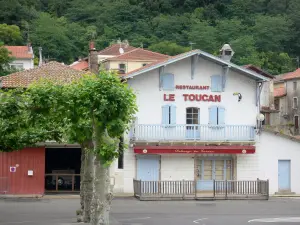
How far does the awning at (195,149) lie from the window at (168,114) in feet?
6.14

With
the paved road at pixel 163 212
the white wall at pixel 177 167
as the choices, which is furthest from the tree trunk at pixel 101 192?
the white wall at pixel 177 167

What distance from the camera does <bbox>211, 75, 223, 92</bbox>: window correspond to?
4400cm

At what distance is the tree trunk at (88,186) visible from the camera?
89.2 ft

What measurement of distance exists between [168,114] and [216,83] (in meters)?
3.49

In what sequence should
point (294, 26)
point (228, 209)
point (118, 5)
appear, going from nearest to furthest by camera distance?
point (228, 209) < point (294, 26) < point (118, 5)

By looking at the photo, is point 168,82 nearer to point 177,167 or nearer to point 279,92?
point 177,167

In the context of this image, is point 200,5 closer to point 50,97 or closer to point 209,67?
point 209,67

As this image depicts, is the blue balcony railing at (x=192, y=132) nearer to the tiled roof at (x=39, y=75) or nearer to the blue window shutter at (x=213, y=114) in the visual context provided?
the blue window shutter at (x=213, y=114)

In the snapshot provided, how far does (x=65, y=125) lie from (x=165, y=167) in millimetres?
15376

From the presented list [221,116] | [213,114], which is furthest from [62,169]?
[221,116]

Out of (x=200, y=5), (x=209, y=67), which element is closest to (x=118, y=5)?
(x=200, y=5)

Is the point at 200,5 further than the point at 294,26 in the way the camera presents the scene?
Yes

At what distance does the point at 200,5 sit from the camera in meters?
154

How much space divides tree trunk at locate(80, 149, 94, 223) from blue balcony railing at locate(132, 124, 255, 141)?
13.9 metres
